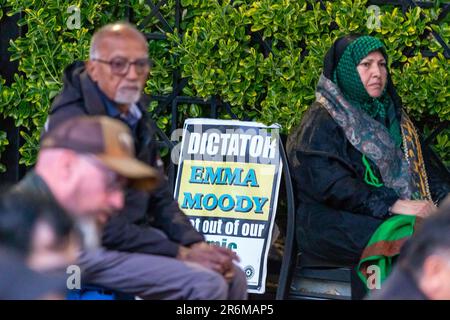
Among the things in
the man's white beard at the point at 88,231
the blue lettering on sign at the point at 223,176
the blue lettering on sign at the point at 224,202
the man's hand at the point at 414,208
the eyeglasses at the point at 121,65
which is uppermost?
the eyeglasses at the point at 121,65

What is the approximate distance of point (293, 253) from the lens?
5566 mm

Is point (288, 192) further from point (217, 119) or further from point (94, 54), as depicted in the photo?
point (94, 54)

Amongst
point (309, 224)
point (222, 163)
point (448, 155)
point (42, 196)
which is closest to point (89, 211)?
point (42, 196)

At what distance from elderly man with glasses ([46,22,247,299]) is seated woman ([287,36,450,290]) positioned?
A: 94cm

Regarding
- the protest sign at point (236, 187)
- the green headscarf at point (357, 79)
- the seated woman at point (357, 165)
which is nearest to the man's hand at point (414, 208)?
the seated woman at point (357, 165)

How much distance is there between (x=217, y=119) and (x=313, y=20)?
71 cm

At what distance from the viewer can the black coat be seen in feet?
17.2

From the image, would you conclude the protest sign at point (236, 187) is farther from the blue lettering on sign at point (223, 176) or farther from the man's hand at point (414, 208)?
the man's hand at point (414, 208)

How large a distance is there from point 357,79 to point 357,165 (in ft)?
1.33

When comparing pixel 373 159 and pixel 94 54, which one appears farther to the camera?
pixel 373 159

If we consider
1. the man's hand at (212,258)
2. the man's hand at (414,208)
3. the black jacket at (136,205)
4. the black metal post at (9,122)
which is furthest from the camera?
the black metal post at (9,122)

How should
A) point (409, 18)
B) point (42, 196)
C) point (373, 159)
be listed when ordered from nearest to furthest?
point (42, 196) < point (373, 159) < point (409, 18)

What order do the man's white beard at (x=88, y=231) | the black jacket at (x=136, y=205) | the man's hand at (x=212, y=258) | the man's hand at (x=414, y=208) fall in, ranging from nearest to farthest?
the man's white beard at (x=88, y=231)
the black jacket at (x=136, y=205)
the man's hand at (x=212, y=258)
the man's hand at (x=414, y=208)

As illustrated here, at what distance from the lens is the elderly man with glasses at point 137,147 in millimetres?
4281
